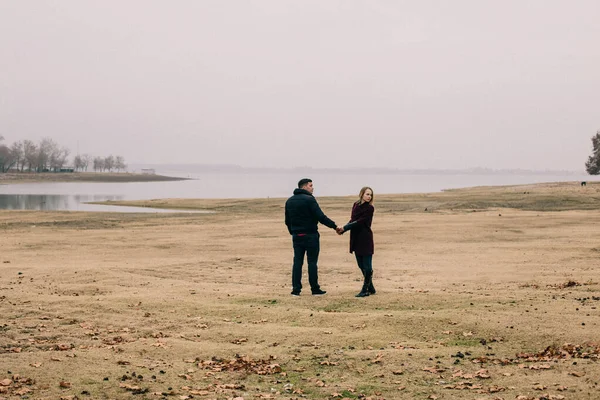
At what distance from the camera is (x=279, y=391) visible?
973 centimetres

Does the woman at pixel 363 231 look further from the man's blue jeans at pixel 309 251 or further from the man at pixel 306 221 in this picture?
the man's blue jeans at pixel 309 251

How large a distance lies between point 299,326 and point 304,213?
3.64 meters

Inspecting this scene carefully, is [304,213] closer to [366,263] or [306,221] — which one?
[306,221]

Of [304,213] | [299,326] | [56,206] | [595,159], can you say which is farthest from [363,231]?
[595,159]

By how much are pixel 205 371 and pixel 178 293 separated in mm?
7097

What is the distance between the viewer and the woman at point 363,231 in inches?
632

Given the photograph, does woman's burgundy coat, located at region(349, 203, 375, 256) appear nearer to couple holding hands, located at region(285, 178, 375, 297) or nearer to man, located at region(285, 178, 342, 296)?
couple holding hands, located at region(285, 178, 375, 297)

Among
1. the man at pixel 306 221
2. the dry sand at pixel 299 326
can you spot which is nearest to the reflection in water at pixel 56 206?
the dry sand at pixel 299 326

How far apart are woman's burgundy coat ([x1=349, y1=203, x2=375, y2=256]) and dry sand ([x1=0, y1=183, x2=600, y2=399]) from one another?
1276mm

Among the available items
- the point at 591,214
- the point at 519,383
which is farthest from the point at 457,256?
the point at 591,214

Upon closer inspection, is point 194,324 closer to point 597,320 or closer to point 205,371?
point 205,371

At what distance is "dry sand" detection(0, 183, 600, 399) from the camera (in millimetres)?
9922

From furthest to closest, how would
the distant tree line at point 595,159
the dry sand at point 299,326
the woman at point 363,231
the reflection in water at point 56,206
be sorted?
1. the distant tree line at point 595,159
2. the reflection in water at point 56,206
3. the woman at point 363,231
4. the dry sand at point 299,326

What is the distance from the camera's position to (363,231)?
53.6 ft
